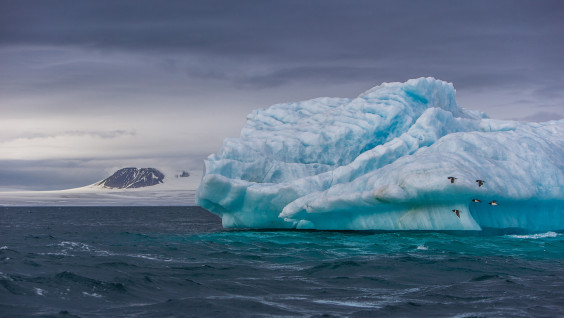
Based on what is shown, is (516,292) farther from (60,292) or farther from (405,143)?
(405,143)

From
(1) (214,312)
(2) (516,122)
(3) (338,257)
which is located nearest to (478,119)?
(2) (516,122)

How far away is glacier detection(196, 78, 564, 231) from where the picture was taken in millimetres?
25953

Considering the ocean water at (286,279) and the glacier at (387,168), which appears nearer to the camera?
the ocean water at (286,279)

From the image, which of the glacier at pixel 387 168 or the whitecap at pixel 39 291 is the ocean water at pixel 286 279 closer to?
the whitecap at pixel 39 291

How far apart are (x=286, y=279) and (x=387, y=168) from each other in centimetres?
1365

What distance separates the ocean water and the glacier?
8.77 ft

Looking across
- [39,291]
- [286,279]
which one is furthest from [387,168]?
[39,291]

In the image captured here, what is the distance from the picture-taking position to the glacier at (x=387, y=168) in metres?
26.0

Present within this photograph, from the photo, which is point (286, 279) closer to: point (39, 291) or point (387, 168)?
point (39, 291)

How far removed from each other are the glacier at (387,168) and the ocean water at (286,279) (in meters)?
2.67

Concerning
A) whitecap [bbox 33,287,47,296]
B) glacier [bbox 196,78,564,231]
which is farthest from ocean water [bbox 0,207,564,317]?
glacier [bbox 196,78,564,231]

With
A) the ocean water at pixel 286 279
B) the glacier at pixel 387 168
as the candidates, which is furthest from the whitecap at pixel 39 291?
the glacier at pixel 387 168

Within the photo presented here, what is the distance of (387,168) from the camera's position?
27484 millimetres

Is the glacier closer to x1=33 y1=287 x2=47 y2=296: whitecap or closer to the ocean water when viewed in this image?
the ocean water
